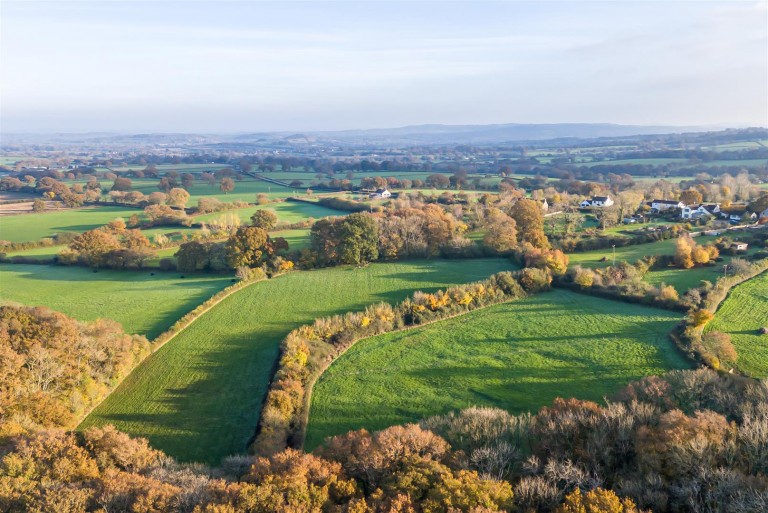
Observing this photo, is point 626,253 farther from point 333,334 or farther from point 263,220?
point 263,220

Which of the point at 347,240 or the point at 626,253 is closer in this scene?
the point at 347,240

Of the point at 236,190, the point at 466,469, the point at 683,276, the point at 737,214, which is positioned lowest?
the point at 466,469

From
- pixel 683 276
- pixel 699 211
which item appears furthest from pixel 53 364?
pixel 699 211

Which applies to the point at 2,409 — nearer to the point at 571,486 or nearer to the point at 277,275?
the point at 571,486

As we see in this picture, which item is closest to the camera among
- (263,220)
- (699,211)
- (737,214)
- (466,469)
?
(466,469)

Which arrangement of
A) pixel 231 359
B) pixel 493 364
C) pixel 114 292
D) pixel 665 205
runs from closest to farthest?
pixel 493 364
pixel 231 359
pixel 114 292
pixel 665 205

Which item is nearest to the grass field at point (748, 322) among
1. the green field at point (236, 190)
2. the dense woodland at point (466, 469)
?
the dense woodland at point (466, 469)

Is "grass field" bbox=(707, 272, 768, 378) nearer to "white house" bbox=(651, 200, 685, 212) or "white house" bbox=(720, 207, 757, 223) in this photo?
"white house" bbox=(720, 207, 757, 223)
